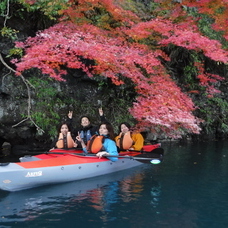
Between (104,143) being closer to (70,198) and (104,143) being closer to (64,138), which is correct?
(64,138)

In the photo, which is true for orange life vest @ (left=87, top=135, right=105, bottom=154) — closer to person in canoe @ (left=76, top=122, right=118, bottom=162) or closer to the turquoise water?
person in canoe @ (left=76, top=122, right=118, bottom=162)

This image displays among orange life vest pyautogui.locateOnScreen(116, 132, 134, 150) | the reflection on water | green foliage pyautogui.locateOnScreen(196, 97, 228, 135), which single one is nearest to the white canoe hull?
the reflection on water

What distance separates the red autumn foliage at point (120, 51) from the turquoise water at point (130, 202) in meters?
3.25

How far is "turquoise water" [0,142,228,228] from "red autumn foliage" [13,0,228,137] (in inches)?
128

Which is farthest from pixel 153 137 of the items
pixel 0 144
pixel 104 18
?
pixel 0 144

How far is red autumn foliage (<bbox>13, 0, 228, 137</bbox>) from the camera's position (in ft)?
28.9

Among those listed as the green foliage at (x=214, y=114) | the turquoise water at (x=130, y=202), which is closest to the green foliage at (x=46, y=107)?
the turquoise water at (x=130, y=202)

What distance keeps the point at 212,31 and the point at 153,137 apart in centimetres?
596

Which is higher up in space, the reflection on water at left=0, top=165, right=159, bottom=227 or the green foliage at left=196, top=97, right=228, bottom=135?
the green foliage at left=196, top=97, right=228, bottom=135

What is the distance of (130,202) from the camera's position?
213 inches

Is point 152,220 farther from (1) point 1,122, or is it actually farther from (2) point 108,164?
(1) point 1,122

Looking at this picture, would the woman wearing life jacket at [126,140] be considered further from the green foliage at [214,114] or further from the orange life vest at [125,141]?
the green foliage at [214,114]

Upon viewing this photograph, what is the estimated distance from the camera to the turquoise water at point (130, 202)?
4.54 m

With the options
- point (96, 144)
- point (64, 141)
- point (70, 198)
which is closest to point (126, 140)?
point (96, 144)
